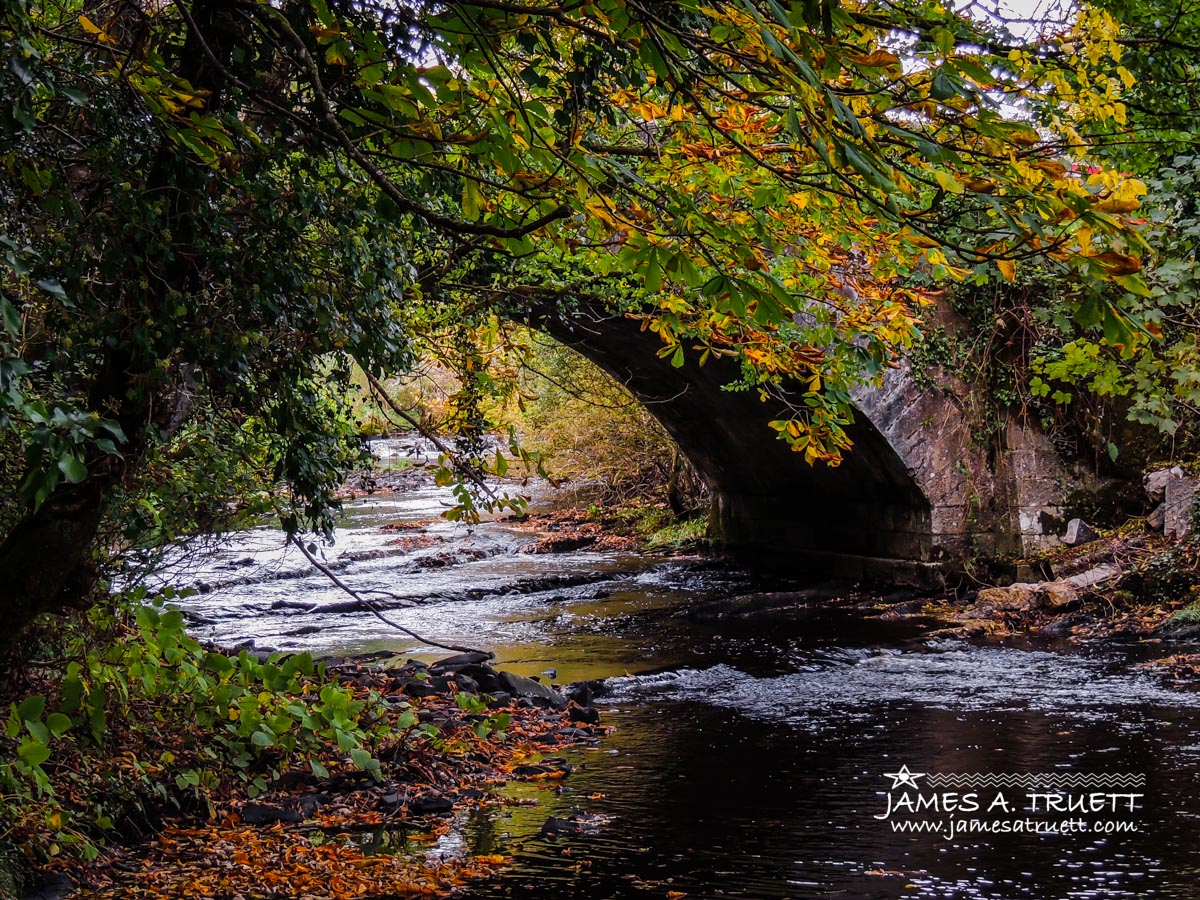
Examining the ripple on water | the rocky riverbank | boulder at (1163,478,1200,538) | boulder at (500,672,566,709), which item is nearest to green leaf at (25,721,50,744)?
the rocky riverbank

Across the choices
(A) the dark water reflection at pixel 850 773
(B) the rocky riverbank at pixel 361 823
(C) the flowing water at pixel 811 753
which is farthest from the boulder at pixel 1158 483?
(B) the rocky riverbank at pixel 361 823

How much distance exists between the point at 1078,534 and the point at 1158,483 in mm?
1012

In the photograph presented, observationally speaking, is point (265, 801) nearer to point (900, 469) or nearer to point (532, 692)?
point (532, 692)

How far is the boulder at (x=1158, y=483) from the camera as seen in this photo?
1114 centimetres

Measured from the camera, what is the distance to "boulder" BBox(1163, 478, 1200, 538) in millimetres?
10266

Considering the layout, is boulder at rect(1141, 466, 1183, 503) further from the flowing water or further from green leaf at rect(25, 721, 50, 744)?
green leaf at rect(25, 721, 50, 744)

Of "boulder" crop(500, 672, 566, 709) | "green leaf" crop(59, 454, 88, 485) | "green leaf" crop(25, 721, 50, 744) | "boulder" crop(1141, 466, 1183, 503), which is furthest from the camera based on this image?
"boulder" crop(1141, 466, 1183, 503)

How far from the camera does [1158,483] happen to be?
36.9 ft

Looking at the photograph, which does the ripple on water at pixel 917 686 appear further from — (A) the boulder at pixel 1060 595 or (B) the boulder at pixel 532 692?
(A) the boulder at pixel 1060 595

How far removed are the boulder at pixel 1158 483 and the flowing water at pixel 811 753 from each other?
3230 mm

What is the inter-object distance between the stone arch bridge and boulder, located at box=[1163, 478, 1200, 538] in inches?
54.5

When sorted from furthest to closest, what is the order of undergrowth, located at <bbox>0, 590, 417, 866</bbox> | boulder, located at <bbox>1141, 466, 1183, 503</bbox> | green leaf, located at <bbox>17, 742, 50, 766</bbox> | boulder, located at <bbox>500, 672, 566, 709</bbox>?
1. boulder, located at <bbox>1141, 466, 1183, 503</bbox>
2. boulder, located at <bbox>500, 672, 566, 709</bbox>
3. undergrowth, located at <bbox>0, 590, 417, 866</bbox>
4. green leaf, located at <bbox>17, 742, 50, 766</bbox>

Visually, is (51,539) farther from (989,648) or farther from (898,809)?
(989,648)

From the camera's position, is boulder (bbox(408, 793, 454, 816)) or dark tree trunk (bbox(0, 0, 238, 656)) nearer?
dark tree trunk (bbox(0, 0, 238, 656))
